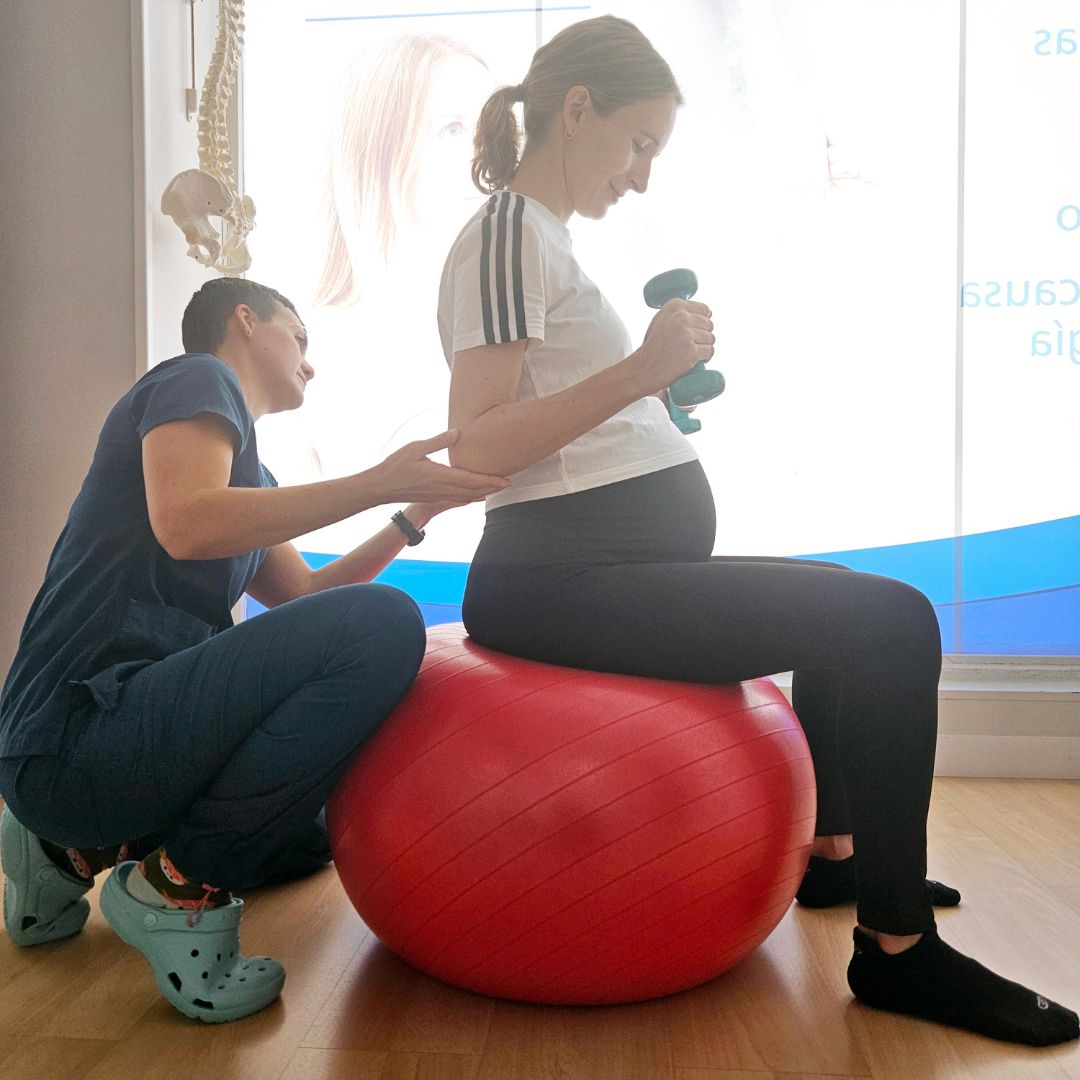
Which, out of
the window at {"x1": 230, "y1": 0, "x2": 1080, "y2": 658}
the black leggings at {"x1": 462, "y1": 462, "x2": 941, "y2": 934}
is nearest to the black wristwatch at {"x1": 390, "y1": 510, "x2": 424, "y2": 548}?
the black leggings at {"x1": 462, "y1": 462, "x2": 941, "y2": 934}

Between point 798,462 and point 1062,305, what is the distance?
2.38ft

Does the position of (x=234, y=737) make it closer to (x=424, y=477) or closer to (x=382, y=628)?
(x=382, y=628)

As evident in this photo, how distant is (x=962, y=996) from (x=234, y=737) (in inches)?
34.1

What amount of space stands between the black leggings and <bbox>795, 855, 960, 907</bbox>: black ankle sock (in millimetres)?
410

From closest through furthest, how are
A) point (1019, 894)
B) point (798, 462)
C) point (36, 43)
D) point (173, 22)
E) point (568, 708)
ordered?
point (568, 708) < point (1019, 894) < point (36, 43) < point (173, 22) < point (798, 462)

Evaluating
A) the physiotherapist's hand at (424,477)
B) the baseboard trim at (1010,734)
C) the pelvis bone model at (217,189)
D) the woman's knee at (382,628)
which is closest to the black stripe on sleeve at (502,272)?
the physiotherapist's hand at (424,477)

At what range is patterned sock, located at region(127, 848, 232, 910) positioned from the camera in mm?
1298

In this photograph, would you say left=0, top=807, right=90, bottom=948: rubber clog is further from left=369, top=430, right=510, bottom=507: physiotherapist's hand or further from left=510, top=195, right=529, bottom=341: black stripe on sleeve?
left=510, top=195, right=529, bottom=341: black stripe on sleeve

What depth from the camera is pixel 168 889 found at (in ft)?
4.27

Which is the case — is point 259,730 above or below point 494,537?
below

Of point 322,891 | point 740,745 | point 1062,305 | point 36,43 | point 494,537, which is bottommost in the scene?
point 322,891

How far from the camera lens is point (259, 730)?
49.6 inches

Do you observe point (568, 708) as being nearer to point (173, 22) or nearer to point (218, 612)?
point (218, 612)

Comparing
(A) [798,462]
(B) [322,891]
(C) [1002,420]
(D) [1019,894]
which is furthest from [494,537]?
(C) [1002,420]
